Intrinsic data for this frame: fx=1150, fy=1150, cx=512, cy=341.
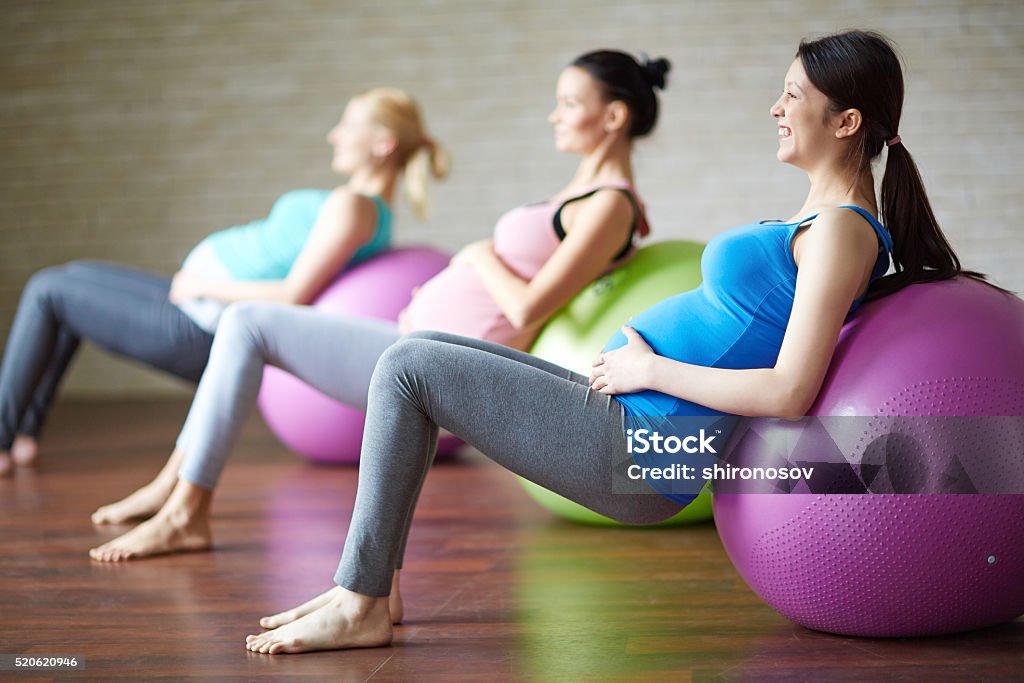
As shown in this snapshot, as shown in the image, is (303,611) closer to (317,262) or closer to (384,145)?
(317,262)

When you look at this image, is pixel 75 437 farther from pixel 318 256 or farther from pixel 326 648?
pixel 326 648

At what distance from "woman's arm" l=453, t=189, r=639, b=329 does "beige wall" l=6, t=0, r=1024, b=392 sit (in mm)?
3022

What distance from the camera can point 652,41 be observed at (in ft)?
18.1

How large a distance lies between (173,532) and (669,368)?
129cm

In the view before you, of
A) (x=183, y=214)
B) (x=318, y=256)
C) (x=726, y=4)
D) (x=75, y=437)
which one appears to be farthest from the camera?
(x=183, y=214)

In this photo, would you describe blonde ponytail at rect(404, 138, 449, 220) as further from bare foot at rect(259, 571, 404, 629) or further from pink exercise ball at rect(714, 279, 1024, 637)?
pink exercise ball at rect(714, 279, 1024, 637)

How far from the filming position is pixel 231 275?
335 cm

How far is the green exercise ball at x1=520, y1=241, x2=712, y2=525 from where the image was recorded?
8.11 feet

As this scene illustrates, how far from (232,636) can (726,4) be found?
4416 mm

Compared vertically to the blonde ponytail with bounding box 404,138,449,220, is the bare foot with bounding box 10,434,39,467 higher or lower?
lower

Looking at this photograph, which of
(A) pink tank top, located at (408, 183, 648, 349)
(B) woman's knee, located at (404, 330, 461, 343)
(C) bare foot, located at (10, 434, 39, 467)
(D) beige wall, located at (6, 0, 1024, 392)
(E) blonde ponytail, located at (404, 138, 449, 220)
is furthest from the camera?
(D) beige wall, located at (6, 0, 1024, 392)

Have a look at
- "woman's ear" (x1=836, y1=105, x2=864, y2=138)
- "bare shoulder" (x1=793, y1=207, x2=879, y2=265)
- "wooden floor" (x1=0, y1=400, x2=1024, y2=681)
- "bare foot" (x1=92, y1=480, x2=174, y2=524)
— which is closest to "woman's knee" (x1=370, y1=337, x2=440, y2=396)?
"wooden floor" (x1=0, y1=400, x2=1024, y2=681)

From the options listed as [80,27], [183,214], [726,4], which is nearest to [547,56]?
[726,4]

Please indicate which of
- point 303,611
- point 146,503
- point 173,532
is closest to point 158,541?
point 173,532
